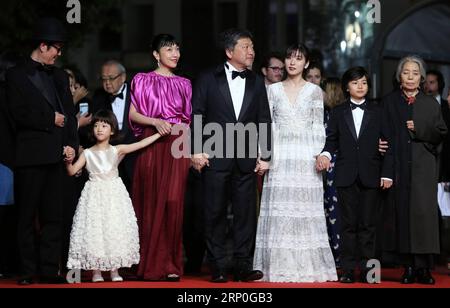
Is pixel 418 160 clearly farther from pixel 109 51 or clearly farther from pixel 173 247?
pixel 109 51

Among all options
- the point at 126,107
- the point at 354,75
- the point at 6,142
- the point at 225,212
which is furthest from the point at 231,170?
the point at 6,142

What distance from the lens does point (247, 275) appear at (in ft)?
31.7

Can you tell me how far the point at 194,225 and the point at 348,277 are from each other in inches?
70.5

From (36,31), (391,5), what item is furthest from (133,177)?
(391,5)

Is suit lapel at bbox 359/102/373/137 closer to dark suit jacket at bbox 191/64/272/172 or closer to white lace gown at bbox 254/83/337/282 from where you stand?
white lace gown at bbox 254/83/337/282

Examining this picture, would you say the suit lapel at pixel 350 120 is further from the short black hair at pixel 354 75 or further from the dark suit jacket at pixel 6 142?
the dark suit jacket at pixel 6 142

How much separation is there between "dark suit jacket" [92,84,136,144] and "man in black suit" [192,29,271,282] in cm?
99

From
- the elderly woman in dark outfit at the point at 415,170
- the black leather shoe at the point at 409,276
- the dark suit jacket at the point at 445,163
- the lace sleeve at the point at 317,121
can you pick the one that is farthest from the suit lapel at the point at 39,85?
the dark suit jacket at the point at 445,163

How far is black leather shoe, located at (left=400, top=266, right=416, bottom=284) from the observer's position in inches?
384

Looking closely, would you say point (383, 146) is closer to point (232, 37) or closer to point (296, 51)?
point (296, 51)

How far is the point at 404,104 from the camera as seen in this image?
10.0 metres

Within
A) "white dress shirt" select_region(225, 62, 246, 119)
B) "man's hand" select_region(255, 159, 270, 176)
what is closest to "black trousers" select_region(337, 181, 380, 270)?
"man's hand" select_region(255, 159, 270, 176)
